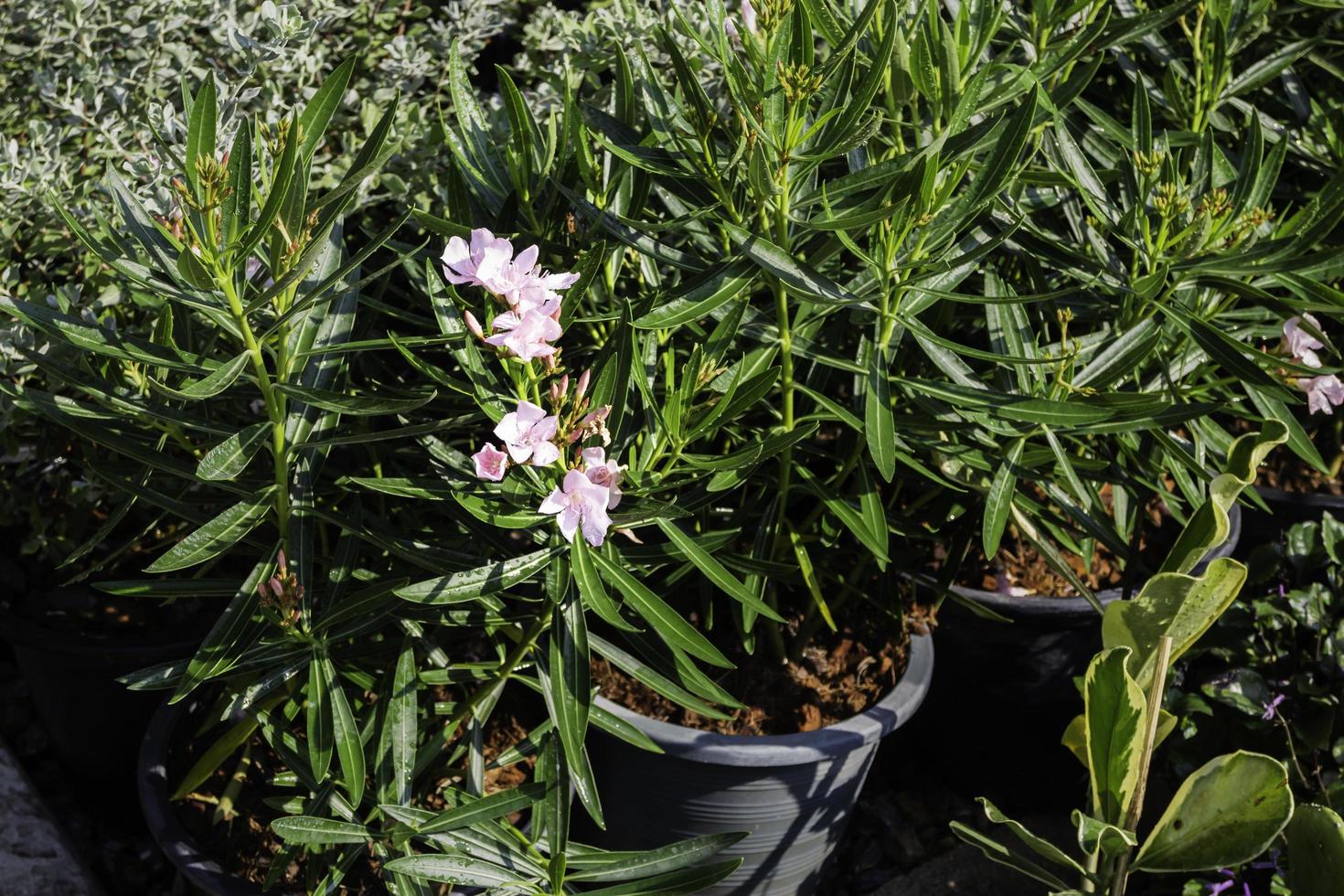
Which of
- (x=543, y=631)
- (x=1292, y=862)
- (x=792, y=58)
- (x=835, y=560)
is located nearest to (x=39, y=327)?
(x=543, y=631)

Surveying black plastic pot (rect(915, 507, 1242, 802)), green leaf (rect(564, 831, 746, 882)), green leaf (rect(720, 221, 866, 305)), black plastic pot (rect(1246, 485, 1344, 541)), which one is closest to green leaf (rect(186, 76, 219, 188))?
green leaf (rect(720, 221, 866, 305))

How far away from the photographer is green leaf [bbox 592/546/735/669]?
1484mm

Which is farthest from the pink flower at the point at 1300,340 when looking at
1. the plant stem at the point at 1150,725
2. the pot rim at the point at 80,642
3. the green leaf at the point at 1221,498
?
the pot rim at the point at 80,642

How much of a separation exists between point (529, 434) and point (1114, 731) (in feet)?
2.38

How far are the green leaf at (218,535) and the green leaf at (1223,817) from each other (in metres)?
1.14

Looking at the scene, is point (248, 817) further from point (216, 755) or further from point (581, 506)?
Answer: point (581, 506)

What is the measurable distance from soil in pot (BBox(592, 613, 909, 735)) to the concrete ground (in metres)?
0.99

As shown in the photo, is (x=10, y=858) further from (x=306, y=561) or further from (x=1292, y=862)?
(x=1292, y=862)

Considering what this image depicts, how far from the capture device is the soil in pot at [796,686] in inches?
77.2

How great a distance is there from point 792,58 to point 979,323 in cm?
76

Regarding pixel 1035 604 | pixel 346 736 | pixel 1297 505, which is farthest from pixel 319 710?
pixel 1297 505

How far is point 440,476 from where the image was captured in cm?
152

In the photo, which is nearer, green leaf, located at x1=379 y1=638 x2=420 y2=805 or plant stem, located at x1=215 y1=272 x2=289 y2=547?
plant stem, located at x1=215 y1=272 x2=289 y2=547

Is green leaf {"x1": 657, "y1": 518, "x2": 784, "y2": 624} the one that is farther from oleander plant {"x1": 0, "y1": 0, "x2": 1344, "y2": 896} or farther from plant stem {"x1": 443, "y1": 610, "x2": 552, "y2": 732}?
plant stem {"x1": 443, "y1": 610, "x2": 552, "y2": 732}
